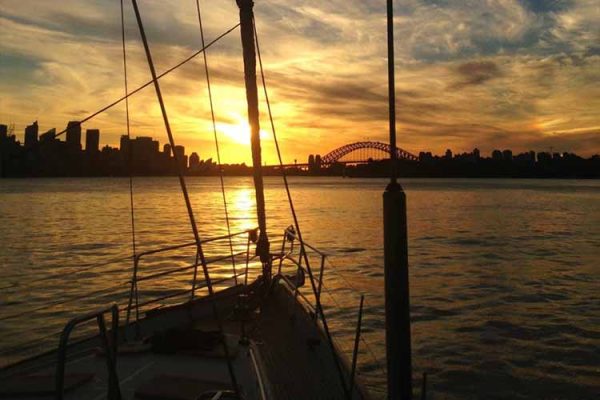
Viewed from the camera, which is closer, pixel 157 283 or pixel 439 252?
pixel 157 283

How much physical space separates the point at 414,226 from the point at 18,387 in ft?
154

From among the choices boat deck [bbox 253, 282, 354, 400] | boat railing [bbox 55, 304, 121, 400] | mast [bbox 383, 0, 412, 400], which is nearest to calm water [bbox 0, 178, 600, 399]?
boat deck [bbox 253, 282, 354, 400]

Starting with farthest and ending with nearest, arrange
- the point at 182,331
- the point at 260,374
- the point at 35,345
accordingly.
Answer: the point at 35,345 → the point at 182,331 → the point at 260,374

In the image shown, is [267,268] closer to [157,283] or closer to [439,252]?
[157,283]

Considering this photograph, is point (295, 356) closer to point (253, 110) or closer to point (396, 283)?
point (396, 283)

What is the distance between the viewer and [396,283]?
4938mm


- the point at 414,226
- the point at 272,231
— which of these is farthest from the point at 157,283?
the point at 414,226

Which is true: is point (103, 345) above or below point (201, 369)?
above

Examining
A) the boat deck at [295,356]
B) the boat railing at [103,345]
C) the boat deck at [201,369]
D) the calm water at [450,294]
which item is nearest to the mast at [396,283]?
the boat deck at [201,369]

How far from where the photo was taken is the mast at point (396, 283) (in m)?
4.93

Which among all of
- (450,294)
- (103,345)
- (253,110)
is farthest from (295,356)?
(450,294)

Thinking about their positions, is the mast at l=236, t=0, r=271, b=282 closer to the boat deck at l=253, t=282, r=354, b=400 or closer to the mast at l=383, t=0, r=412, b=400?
the boat deck at l=253, t=282, r=354, b=400

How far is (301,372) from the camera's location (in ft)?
24.0

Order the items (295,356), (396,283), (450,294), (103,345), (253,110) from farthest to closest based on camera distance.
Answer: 1. (450,294)
2. (253,110)
3. (295,356)
4. (396,283)
5. (103,345)
